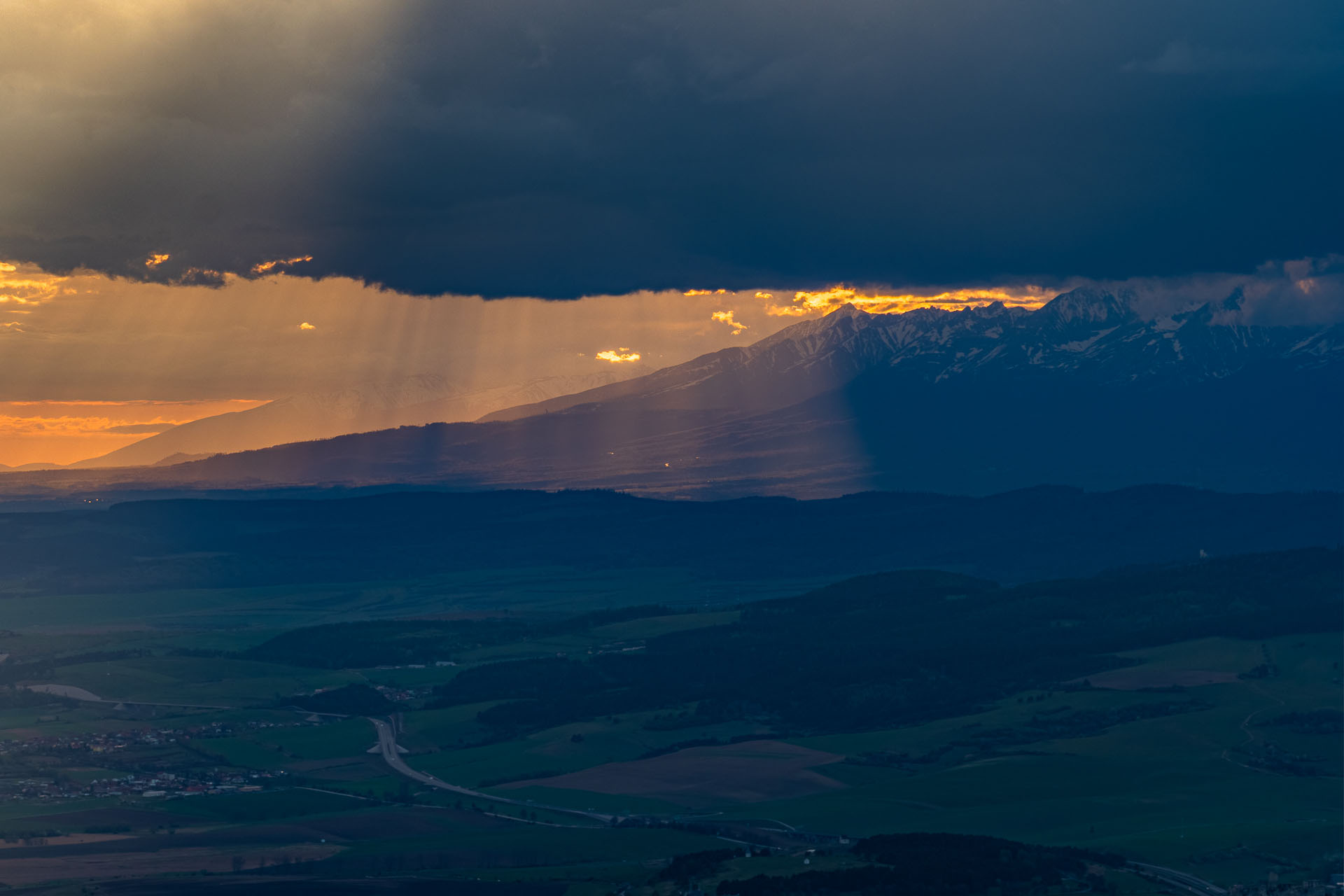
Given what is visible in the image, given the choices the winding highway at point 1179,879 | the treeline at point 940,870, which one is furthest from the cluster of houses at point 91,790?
the winding highway at point 1179,879

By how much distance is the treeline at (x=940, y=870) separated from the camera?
13825 cm

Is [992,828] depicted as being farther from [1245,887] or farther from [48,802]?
[48,802]

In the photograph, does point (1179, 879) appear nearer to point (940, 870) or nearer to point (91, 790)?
point (940, 870)

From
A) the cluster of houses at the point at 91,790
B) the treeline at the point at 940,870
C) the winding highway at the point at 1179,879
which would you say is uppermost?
the cluster of houses at the point at 91,790

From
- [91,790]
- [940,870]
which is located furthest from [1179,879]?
[91,790]

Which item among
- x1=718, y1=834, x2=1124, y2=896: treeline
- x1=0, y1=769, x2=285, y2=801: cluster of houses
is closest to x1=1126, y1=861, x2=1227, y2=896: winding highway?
x1=718, y1=834, x2=1124, y2=896: treeline

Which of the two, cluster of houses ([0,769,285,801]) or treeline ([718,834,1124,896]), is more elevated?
cluster of houses ([0,769,285,801])

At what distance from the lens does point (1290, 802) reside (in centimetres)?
18200

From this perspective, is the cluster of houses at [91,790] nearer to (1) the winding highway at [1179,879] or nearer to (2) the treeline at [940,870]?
(2) the treeline at [940,870]

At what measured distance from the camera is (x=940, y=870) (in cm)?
14350

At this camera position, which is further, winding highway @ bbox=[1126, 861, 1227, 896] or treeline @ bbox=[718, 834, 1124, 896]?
winding highway @ bbox=[1126, 861, 1227, 896]

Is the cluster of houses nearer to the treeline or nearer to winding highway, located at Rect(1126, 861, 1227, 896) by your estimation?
the treeline

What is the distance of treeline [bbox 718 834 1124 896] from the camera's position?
13825 cm

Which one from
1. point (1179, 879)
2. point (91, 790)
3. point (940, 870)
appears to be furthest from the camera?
point (91, 790)
